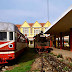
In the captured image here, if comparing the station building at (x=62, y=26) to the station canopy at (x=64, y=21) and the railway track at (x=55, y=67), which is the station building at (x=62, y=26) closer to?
the station canopy at (x=64, y=21)

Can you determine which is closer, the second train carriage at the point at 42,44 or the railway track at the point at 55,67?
the railway track at the point at 55,67

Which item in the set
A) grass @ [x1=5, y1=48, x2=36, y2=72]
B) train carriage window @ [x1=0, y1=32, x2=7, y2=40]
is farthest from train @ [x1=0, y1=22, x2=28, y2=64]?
grass @ [x1=5, y1=48, x2=36, y2=72]

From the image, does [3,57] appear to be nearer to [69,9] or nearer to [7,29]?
[7,29]

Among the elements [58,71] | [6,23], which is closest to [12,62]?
[6,23]

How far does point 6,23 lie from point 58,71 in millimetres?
4764

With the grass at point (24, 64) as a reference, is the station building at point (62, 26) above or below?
above

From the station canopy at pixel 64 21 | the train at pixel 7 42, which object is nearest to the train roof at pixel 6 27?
the train at pixel 7 42

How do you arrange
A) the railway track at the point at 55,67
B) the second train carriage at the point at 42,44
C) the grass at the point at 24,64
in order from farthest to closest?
the second train carriage at the point at 42,44 < the grass at the point at 24,64 < the railway track at the point at 55,67

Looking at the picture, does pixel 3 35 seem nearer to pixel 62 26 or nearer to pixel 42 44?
pixel 42 44

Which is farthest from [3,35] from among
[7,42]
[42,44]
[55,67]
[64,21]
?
[42,44]

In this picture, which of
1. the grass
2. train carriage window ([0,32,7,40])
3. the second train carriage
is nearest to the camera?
the grass

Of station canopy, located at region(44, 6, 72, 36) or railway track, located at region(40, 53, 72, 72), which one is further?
station canopy, located at region(44, 6, 72, 36)

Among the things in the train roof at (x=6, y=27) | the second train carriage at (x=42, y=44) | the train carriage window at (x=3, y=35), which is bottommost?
the second train carriage at (x=42, y=44)

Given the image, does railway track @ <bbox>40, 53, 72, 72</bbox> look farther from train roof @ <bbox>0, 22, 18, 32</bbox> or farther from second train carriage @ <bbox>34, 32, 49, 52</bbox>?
second train carriage @ <bbox>34, 32, 49, 52</bbox>
